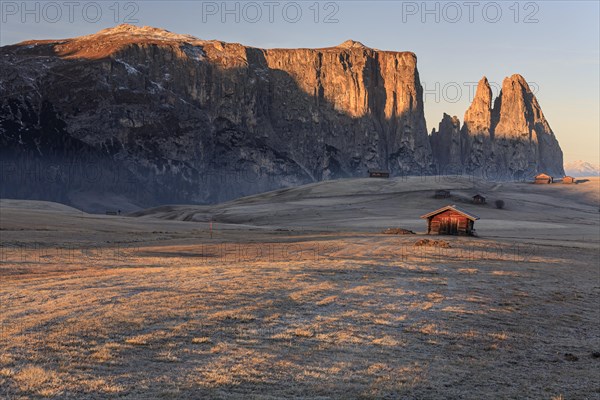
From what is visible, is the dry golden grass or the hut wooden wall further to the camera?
the hut wooden wall

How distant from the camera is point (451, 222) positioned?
6862 cm

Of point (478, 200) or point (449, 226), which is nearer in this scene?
point (449, 226)

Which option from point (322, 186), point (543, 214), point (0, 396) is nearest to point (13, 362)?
point (0, 396)

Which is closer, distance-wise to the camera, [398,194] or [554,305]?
[554,305]

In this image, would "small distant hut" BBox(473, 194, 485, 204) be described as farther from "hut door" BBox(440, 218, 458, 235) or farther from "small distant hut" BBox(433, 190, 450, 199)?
"hut door" BBox(440, 218, 458, 235)

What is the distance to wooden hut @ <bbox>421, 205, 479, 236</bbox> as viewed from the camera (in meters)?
67.9

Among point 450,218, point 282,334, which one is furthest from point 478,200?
point 282,334

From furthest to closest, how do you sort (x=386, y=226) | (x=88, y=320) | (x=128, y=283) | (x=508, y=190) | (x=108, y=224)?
(x=508, y=190) < (x=386, y=226) < (x=108, y=224) < (x=128, y=283) < (x=88, y=320)

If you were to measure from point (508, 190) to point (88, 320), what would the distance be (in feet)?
502

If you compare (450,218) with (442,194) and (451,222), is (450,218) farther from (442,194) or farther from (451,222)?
(442,194)

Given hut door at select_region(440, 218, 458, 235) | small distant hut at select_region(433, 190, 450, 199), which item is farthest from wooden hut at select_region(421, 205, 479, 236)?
small distant hut at select_region(433, 190, 450, 199)

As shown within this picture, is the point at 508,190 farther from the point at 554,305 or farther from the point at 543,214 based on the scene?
the point at 554,305

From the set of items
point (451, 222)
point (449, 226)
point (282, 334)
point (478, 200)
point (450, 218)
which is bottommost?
point (449, 226)

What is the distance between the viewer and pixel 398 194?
138m
